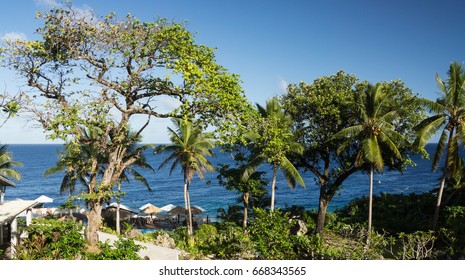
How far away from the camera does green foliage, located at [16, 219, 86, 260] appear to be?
10203 millimetres

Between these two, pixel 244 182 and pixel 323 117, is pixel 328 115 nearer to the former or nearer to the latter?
pixel 323 117

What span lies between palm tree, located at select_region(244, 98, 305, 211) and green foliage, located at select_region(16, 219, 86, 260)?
7.10 m

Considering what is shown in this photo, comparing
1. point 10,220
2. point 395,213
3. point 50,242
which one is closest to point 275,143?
point 50,242

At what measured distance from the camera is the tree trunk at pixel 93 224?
535 inches

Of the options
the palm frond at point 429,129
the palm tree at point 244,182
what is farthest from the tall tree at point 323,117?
the palm frond at point 429,129

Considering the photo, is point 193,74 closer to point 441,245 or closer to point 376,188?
point 441,245

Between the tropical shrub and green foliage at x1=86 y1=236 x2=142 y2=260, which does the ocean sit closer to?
the tropical shrub

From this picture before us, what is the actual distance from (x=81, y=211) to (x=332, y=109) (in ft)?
68.4

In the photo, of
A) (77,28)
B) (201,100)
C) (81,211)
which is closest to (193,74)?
(201,100)

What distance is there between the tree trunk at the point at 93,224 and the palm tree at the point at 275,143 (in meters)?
6.38

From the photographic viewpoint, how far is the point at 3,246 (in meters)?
14.3

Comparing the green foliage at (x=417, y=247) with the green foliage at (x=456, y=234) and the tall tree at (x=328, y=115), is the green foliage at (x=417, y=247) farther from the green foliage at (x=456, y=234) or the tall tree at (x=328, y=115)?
the tall tree at (x=328, y=115)
